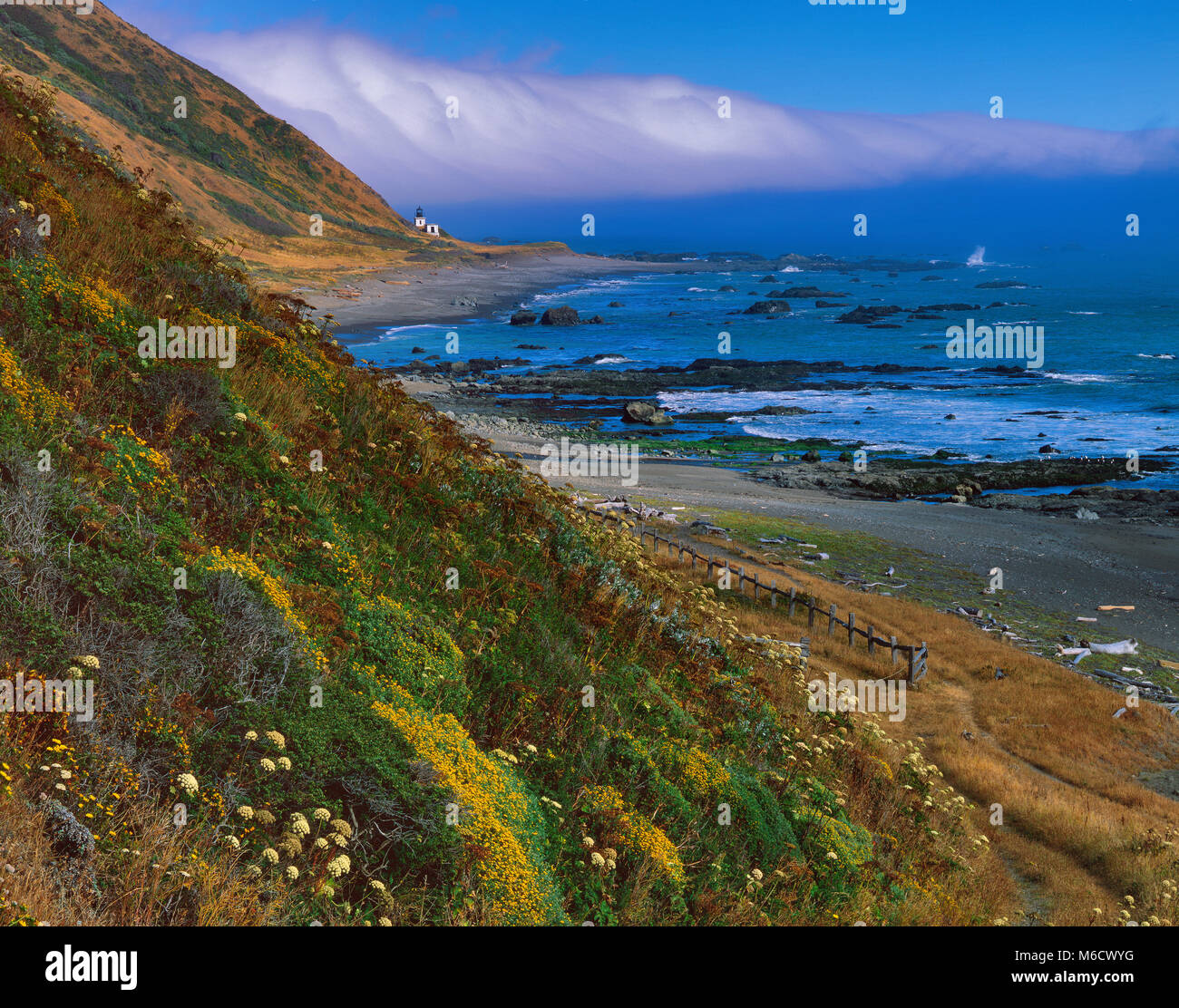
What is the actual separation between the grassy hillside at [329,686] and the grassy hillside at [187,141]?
341 ft

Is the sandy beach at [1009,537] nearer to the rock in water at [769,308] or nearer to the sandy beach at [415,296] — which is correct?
the sandy beach at [415,296]

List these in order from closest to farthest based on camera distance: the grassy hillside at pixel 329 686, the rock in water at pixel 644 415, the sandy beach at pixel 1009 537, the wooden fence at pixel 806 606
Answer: the grassy hillside at pixel 329 686 → the wooden fence at pixel 806 606 → the sandy beach at pixel 1009 537 → the rock in water at pixel 644 415

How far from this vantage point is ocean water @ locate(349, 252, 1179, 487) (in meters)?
55.7

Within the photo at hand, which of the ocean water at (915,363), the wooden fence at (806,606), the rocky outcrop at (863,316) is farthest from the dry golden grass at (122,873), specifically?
the rocky outcrop at (863,316)

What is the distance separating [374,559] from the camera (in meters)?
6.92

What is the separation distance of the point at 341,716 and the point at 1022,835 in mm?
9760

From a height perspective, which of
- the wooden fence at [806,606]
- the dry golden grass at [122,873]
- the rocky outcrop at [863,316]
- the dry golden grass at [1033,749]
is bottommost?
the dry golden grass at [1033,749]

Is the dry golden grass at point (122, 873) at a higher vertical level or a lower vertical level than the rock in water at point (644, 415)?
lower

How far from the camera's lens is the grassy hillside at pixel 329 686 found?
4250 mm

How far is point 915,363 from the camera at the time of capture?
8731 cm

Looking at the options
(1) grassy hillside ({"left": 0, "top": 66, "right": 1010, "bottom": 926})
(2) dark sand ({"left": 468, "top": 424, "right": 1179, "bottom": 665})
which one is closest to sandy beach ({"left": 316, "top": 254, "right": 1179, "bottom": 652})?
(2) dark sand ({"left": 468, "top": 424, "right": 1179, "bottom": 665})

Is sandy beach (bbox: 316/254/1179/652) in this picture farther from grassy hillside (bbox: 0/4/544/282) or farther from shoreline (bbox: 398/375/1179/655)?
grassy hillside (bbox: 0/4/544/282)
